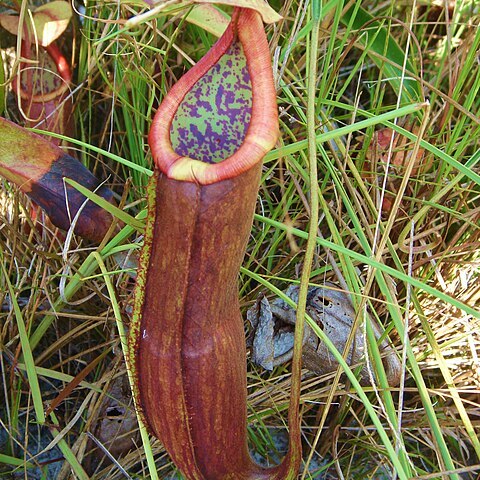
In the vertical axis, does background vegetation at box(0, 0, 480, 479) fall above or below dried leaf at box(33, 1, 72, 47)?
below

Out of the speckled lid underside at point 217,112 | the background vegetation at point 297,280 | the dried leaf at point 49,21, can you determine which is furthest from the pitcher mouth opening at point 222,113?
the dried leaf at point 49,21

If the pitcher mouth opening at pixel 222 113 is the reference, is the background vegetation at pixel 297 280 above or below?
below

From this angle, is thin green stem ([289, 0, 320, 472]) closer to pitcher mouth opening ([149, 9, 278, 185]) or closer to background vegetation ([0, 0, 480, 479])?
pitcher mouth opening ([149, 9, 278, 185])

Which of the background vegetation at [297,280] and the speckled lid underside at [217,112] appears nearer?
the speckled lid underside at [217,112]

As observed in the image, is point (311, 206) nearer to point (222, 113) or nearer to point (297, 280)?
point (222, 113)

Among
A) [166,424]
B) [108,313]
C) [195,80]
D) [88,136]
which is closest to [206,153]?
[195,80]

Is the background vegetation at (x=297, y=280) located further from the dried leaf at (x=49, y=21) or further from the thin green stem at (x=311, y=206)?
the thin green stem at (x=311, y=206)

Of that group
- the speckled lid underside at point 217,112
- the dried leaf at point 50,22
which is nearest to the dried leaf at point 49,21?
the dried leaf at point 50,22

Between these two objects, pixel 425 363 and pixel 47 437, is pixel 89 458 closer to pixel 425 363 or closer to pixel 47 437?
pixel 47 437

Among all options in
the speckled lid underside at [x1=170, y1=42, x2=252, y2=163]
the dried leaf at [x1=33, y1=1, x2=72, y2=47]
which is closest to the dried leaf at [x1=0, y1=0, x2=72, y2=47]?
the dried leaf at [x1=33, y1=1, x2=72, y2=47]

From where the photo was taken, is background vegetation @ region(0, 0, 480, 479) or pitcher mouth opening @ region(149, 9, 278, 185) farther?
background vegetation @ region(0, 0, 480, 479)
